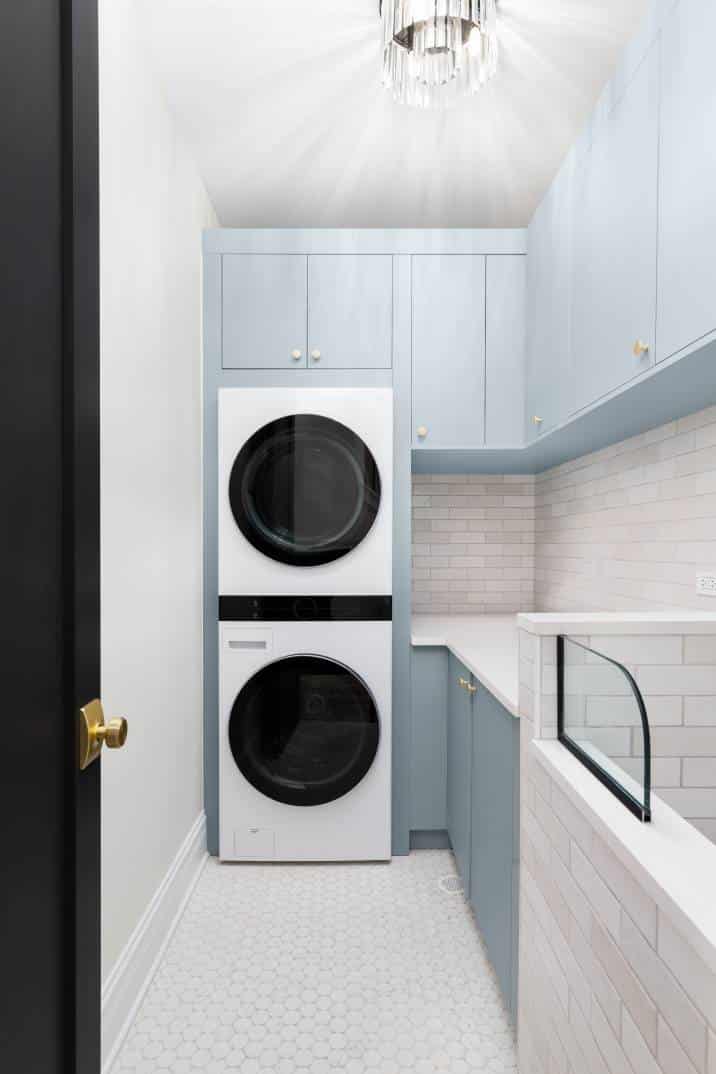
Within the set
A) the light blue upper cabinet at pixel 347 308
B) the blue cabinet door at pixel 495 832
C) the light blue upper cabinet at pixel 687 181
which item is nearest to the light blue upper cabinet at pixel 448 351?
the light blue upper cabinet at pixel 347 308

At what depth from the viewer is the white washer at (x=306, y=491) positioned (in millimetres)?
2332

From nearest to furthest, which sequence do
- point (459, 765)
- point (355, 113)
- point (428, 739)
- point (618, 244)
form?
1. point (618, 244)
2. point (355, 113)
3. point (459, 765)
4. point (428, 739)

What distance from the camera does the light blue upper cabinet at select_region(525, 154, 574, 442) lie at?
1.91 metres

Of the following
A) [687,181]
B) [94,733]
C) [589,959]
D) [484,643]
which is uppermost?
[687,181]

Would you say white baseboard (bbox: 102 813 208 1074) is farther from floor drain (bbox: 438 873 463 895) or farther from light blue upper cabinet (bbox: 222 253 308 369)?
light blue upper cabinet (bbox: 222 253 308 369)

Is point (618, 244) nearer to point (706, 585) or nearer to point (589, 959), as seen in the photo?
point (706, 585)

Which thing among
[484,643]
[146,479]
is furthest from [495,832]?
[146,479]

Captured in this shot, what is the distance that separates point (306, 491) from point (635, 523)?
1162 millimetres

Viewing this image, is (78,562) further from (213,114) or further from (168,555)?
(213,114)

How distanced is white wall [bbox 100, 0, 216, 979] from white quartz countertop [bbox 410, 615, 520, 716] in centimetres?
96

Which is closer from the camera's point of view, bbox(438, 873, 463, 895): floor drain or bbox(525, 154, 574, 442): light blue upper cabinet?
bbox(525, 154, 574, 442): light blue upper cabinet

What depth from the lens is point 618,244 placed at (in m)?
1.51

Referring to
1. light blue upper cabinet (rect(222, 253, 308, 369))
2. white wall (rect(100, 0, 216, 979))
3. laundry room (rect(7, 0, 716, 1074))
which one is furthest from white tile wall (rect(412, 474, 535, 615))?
white wall (rect(100, 0, 216, 979))

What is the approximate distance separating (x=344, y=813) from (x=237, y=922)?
1.66ft
